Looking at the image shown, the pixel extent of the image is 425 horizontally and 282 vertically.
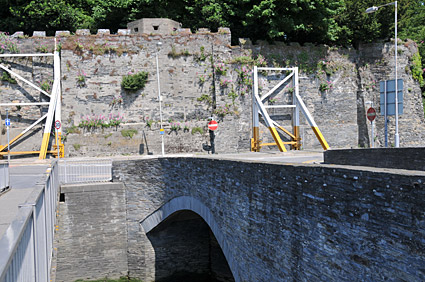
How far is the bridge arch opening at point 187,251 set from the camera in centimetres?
1563

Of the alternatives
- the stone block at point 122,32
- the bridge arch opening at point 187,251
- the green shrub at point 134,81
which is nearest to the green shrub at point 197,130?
the green shrub at point 134,81

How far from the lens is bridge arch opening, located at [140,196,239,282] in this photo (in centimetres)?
1563

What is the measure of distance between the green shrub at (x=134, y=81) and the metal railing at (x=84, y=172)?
660cm

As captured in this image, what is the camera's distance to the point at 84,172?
16.4m

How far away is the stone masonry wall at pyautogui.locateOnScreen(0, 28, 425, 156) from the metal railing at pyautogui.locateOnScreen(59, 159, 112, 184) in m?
5.57

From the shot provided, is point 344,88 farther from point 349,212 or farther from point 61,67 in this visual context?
point 349,212

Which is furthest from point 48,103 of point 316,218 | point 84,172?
point 316,218

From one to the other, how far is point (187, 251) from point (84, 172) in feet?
15.4

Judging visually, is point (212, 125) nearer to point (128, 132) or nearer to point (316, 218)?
point (128, 132)

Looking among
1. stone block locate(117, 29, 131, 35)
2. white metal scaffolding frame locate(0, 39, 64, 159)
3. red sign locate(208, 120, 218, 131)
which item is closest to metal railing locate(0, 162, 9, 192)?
white metal scaffolding frame locate(0, 39, 64, 159)

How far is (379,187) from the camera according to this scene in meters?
4.80

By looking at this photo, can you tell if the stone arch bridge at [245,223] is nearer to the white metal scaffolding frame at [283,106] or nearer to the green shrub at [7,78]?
the white metal scaffolding frame at [283,106]

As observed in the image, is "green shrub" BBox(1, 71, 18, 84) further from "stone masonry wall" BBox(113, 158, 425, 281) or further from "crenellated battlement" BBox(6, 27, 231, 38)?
"stone masonry wall" BBox(113, 158, 425, 281)

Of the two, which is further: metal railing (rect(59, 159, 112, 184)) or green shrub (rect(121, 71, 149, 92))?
green shrub (rect(121, 71, 149, 92))
